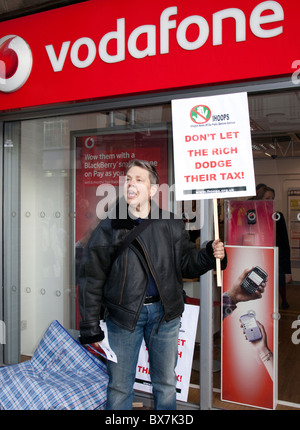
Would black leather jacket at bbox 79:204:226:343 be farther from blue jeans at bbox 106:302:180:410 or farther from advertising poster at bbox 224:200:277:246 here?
advertising poster at bbox 224:200:277:246

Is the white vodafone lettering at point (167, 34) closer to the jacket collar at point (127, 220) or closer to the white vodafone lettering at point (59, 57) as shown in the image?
the white vodafone lettering at point (59, 57)

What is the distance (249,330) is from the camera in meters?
3.03

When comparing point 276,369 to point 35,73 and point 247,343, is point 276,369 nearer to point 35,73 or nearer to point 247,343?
point 247,343

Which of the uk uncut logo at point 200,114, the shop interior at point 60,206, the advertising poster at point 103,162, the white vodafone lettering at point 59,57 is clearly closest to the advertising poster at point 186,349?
the shop interior at point 60,206

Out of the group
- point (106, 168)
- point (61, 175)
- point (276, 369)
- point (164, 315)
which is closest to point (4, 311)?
point (61, 175)

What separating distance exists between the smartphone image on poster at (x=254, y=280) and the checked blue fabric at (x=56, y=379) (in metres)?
1.28

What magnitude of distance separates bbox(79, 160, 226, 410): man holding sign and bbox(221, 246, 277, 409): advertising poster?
0.59m

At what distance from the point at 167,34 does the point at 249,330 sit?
2.29 metres

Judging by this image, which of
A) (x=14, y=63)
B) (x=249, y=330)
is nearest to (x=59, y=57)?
(x=14, y=63)

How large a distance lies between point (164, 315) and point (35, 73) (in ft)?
7.92

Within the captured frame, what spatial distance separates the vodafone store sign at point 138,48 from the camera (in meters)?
2.73

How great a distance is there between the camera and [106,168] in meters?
3.69

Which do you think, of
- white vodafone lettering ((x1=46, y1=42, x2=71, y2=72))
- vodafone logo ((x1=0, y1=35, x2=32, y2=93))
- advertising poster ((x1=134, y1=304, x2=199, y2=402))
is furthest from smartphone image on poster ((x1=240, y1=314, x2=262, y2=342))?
vodafone logo ((x1=0, y1=35, x2=32, y2=93))
